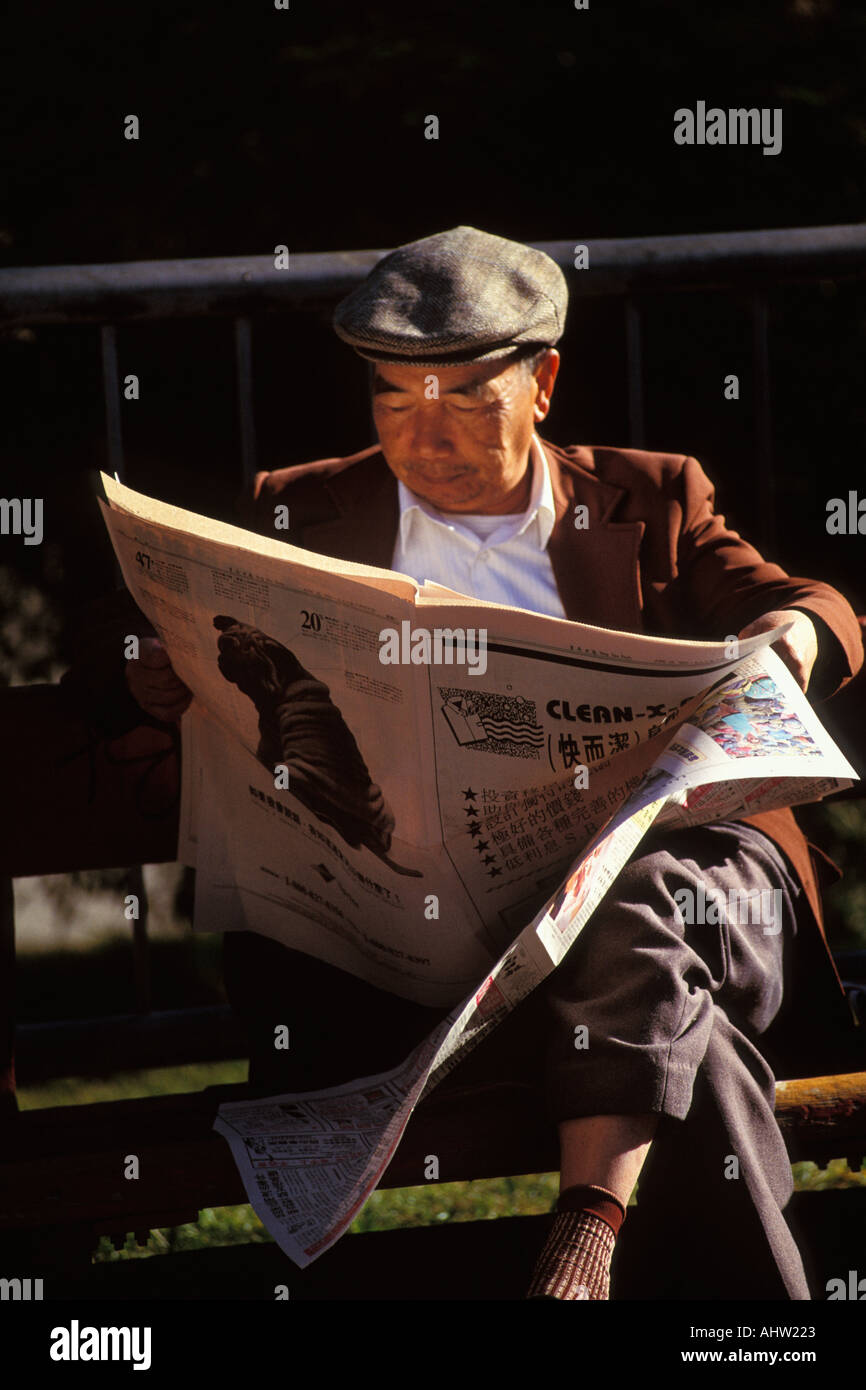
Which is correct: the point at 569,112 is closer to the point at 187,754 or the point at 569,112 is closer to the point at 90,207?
the point at 90,207

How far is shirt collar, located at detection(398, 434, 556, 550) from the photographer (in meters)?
2.02

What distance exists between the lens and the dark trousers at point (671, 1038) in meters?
1.49

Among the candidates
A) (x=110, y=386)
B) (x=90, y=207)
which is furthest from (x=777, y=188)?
(x=110, y=386)

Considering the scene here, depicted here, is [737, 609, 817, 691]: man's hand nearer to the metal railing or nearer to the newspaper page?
the newspaper page

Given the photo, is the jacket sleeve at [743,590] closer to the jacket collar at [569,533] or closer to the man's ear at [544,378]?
the jacket collar at [569,533]

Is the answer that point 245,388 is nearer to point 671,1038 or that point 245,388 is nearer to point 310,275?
point 310,275

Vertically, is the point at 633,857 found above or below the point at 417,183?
below

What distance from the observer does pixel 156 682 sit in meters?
1.74

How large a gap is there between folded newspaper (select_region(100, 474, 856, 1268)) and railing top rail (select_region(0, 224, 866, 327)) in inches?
28.0

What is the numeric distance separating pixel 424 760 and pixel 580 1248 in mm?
495

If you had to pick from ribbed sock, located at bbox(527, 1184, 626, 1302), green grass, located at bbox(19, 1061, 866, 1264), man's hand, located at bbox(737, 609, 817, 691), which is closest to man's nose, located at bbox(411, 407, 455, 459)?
man's hand, located at bbox(737, 609, 817, 691)

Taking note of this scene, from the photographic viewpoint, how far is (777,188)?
3529 millimetres

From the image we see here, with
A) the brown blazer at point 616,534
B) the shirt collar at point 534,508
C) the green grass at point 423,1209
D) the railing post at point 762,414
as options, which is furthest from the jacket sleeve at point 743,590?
the green grass at point 423,1209
